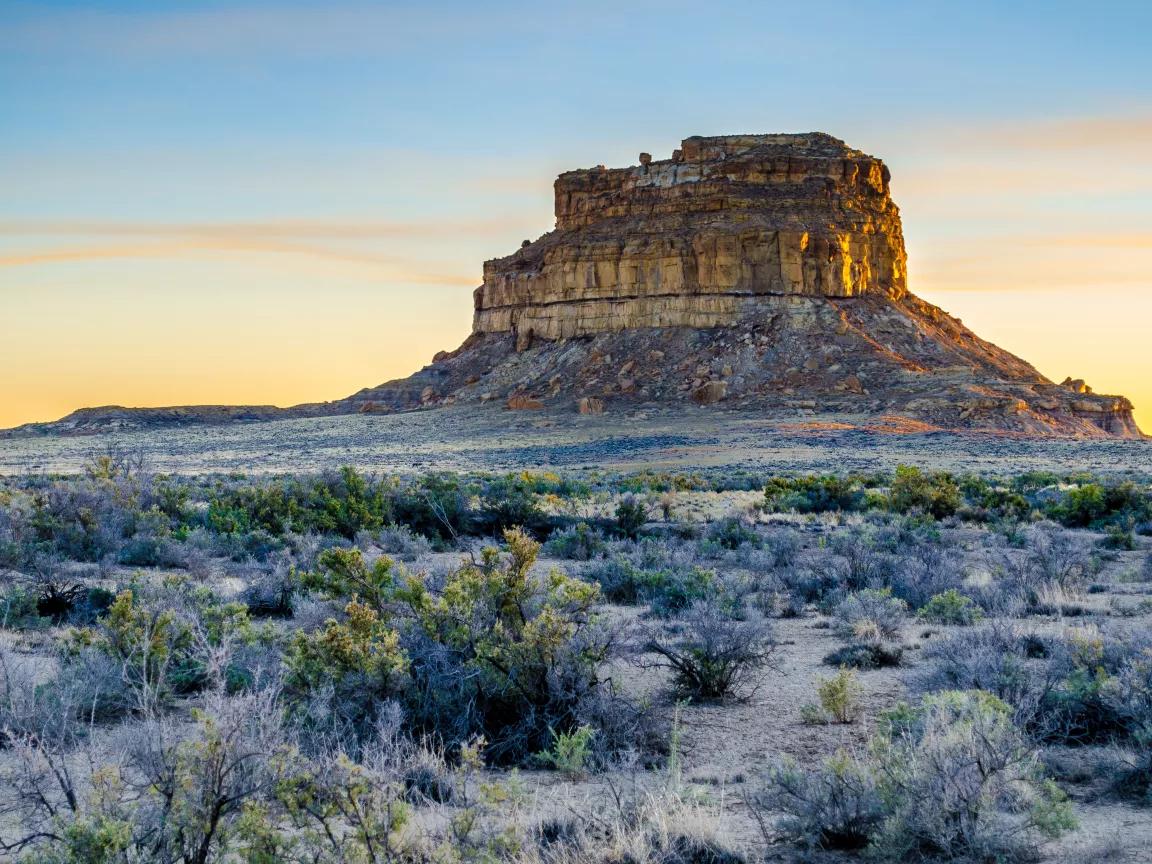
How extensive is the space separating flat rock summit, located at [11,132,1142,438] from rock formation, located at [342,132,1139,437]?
127 millimetres

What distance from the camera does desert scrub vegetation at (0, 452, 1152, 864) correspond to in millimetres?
5000

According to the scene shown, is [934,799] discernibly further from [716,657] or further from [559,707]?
[716,657]

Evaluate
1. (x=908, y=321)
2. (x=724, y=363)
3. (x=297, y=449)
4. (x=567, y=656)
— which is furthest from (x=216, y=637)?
(x=908, y=321)

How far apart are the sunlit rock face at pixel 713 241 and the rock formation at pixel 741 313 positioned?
12 centimetres

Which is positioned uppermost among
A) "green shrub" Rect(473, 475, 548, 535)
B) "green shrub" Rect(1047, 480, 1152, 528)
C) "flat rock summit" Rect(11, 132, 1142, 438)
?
"flat rock summit" Rect(11, 132, 1142, 438)

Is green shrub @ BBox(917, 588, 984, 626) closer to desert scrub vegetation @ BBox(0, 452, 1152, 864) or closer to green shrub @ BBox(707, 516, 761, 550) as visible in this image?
desert scrub vegetation @ BBox(0, 452, 1152, 864)

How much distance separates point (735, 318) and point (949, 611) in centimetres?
6585

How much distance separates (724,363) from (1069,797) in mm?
66851

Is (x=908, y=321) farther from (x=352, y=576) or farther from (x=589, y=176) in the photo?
(x=352, y=576)

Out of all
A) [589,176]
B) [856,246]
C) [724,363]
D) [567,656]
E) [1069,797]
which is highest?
[589,176]

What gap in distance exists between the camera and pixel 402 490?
857 inches

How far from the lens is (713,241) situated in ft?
254

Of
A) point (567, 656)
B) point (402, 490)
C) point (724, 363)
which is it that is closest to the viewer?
point (567, 656)

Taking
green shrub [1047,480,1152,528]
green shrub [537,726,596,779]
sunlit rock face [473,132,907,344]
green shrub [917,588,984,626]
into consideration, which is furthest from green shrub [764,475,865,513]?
sunlit rock face [473,132,907,344]
